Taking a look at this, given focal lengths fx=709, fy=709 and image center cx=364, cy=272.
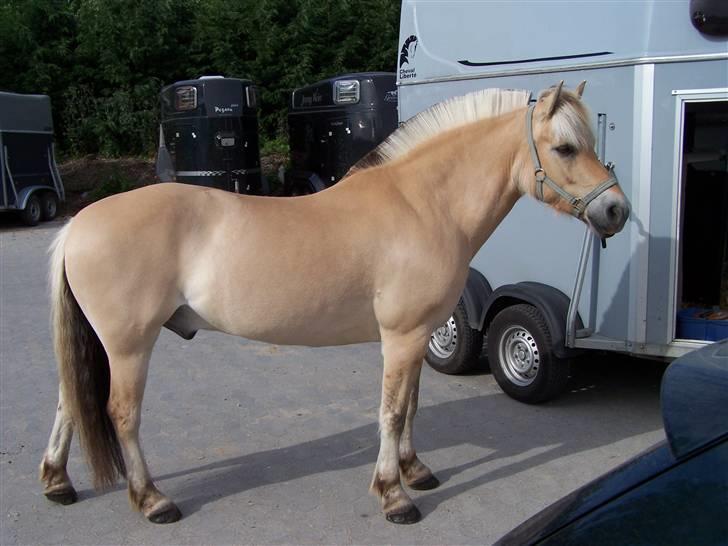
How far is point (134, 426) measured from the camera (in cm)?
338

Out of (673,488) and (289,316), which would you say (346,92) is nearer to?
(289,316)

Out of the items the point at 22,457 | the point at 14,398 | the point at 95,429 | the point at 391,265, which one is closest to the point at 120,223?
the point at 95,429

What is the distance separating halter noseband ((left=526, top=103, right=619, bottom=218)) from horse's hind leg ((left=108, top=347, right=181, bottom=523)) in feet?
6.69

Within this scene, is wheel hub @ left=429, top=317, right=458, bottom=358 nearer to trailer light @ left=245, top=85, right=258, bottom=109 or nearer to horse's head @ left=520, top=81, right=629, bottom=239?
horse's head @ left=520, top=81, right=629, bottom=239

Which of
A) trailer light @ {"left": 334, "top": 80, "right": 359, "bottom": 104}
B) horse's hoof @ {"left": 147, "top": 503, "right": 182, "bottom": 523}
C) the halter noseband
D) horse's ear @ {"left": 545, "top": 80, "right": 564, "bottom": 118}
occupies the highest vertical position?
trailer light @ {"left": 334, "top": 80, "right": 359, "bottom": 104}

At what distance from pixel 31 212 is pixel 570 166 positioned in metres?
12.9

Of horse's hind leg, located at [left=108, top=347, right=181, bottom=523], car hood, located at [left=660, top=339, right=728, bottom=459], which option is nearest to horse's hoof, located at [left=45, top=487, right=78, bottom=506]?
horse's hind leg, located at [left=108, top=347, right=181, bottom=523]

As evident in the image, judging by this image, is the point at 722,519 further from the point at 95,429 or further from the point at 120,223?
the point at 95,429

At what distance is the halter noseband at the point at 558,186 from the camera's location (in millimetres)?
3293

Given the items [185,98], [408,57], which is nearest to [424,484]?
[408,57]

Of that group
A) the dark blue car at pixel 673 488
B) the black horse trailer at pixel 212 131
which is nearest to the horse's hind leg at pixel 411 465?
the dark blue car at pixel 673 488

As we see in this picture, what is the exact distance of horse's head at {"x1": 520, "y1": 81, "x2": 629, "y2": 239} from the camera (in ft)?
10.7

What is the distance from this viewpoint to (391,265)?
131 inches

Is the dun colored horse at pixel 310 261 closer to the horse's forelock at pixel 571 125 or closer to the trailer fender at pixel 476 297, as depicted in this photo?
the horse's forelock at pixel 571 125
